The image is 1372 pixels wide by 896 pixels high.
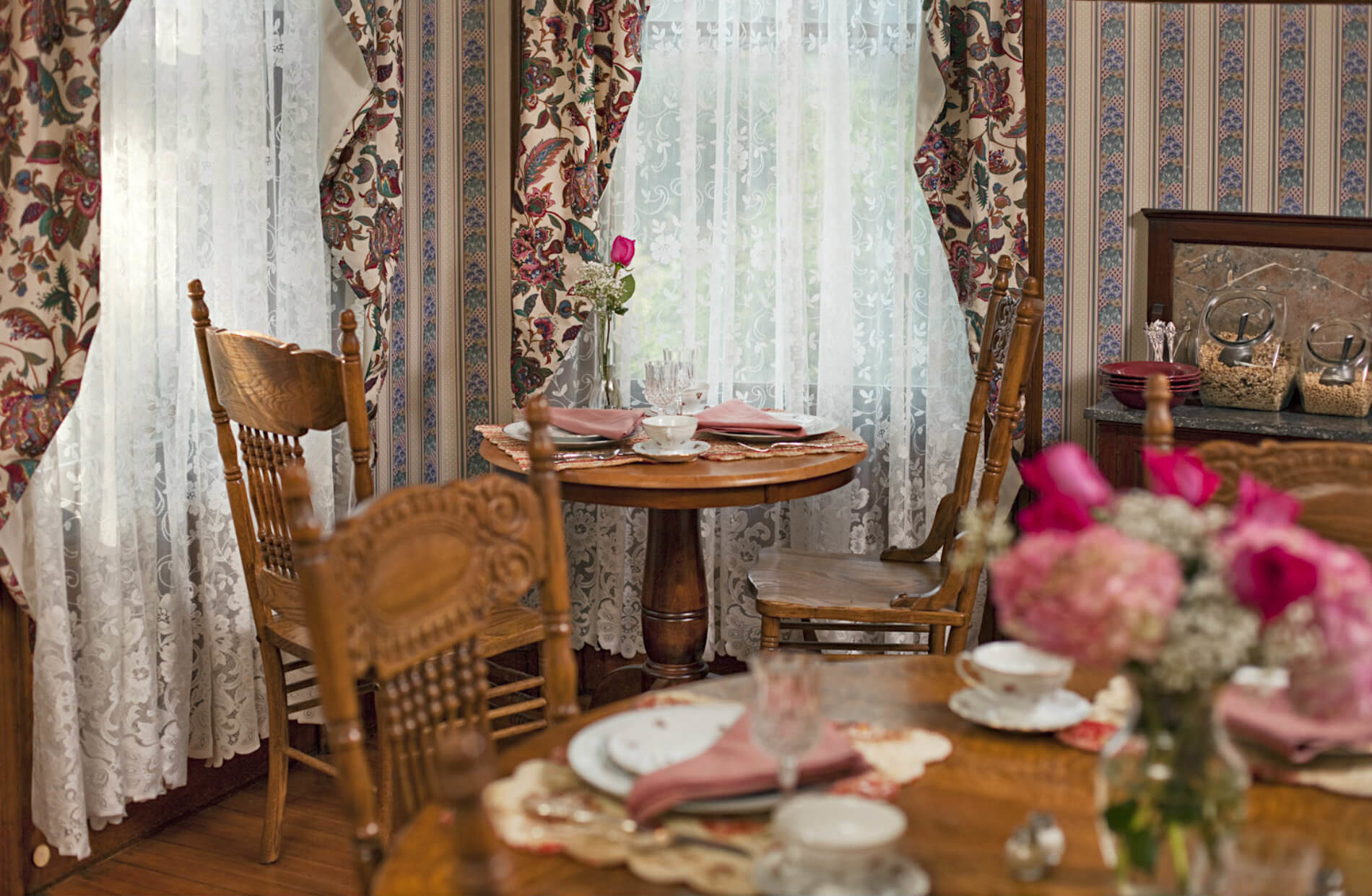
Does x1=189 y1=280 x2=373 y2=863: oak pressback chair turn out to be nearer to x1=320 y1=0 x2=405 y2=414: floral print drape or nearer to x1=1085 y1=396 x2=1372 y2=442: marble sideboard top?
x1=320 y1=0 x2=405 y2=414: floral print drape

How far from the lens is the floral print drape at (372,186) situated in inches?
127

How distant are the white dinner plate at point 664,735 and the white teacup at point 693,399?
1569 millimetres

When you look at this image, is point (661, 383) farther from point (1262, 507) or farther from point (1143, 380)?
point (1262, 507)

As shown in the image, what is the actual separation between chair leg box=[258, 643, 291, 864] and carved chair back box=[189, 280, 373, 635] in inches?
4.6

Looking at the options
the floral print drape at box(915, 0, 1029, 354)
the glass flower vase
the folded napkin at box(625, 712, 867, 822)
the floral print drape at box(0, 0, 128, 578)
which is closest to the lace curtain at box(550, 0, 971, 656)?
the floral print drape at box(915, 0, 1029, 354)

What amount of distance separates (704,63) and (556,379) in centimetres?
92

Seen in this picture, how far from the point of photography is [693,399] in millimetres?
3074

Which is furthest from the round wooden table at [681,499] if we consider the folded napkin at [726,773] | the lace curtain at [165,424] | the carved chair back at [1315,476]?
the folded napkin at [726,773]

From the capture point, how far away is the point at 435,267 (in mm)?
3709

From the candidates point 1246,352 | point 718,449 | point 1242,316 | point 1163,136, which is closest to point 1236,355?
point 1246,352

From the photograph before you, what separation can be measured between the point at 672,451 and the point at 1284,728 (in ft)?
5.16

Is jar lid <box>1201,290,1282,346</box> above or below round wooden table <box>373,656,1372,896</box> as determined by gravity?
above

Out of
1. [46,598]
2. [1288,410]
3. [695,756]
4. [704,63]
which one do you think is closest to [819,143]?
[704,63]

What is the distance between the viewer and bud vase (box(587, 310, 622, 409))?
3.32 meters
